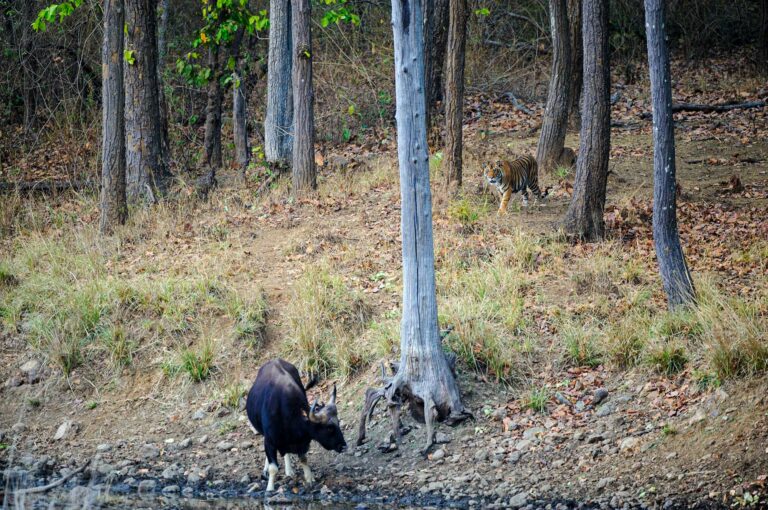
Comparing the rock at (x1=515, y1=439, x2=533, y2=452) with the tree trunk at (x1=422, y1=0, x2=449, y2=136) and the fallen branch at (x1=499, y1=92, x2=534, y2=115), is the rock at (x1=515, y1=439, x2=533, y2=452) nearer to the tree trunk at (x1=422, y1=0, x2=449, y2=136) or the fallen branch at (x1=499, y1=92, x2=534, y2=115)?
the tree trunk at (x1=422, y1=0, x2=449, y2=136)

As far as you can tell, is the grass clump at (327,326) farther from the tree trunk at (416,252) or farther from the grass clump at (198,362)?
the tree trunk at (416,252)

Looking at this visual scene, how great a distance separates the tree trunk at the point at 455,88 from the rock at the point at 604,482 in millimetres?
8205

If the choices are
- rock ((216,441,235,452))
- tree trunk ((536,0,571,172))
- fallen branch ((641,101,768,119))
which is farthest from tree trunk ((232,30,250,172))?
fallen branch ((641,101,768,119))

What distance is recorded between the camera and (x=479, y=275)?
12.4 metres

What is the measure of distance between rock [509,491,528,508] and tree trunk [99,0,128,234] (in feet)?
32.2

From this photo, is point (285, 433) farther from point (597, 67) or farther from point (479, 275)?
point (597, 67)

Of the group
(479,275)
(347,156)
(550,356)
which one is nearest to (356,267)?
(479,275)

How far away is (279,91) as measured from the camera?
61.7 ft

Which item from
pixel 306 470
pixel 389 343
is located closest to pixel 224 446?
pixel 306 470

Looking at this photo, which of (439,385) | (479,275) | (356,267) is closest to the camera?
(439,385)

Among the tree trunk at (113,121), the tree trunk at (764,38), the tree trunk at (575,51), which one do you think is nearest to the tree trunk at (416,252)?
the tree trunk at (113,121)

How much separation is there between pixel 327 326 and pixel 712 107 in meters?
14.5

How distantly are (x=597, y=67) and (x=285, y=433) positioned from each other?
7.97 metres

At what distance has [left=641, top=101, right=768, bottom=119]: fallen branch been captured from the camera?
21.7 m
